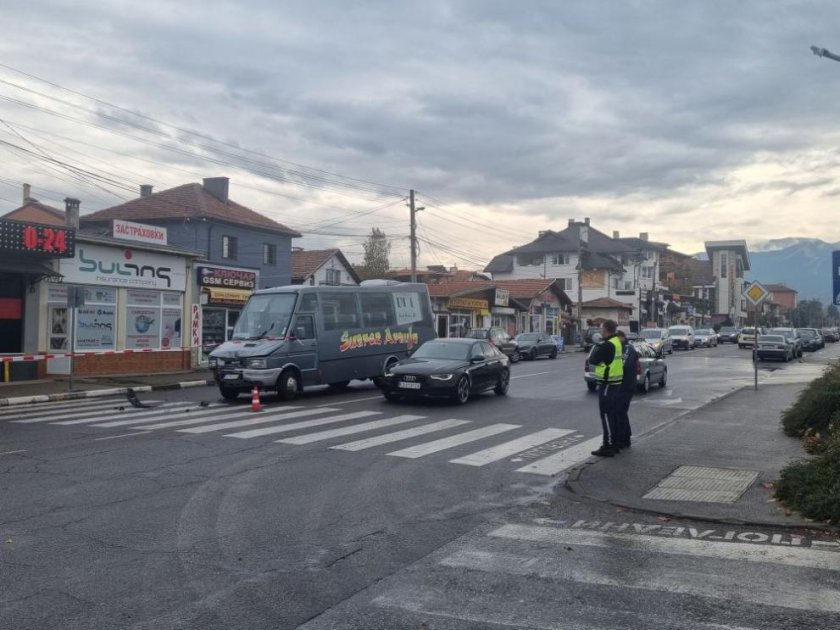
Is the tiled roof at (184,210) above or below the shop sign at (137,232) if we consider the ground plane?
above

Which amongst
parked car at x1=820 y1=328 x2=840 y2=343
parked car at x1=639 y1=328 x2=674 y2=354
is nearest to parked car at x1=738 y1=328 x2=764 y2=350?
parked car at x1=639 y1=328 x2=674 y2=354

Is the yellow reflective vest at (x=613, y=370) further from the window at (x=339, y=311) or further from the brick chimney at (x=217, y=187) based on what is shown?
the brick chimney at (x=217, y=187)

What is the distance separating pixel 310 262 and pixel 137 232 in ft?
82.7

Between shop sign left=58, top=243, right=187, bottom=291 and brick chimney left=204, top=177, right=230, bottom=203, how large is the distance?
17437 mm

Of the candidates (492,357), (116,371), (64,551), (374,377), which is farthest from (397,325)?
(64,551)

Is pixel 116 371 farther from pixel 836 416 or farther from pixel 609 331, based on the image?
pixel 836 416

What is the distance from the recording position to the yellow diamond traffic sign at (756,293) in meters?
22.9

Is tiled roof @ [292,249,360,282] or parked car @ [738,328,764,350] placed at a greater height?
tiled roof @ [292,249,360,282]

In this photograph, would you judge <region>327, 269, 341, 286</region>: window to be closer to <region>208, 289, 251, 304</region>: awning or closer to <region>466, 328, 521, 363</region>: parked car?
<region>466, 328, 521, 363</region>: parked car

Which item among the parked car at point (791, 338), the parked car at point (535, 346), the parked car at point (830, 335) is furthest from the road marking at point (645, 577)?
the parked car at point (830, 335)

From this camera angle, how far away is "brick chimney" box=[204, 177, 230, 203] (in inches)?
1849

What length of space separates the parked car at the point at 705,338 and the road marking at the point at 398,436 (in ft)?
161

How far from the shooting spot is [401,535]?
7016 millimetres

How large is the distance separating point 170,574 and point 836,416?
9040mm
